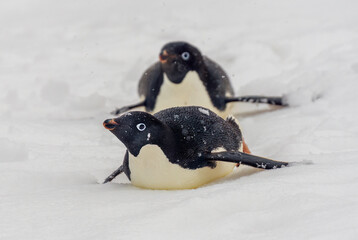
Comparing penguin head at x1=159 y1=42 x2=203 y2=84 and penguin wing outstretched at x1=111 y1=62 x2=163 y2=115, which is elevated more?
penguin head at x1=159 y1=42 x2=203 y2=84

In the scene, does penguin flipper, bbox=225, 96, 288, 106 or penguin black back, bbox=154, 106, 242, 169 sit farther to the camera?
penguin flipper, bbox=225, 96, 288, 106

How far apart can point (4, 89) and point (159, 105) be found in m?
1.75

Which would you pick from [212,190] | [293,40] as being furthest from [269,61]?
[212,190]

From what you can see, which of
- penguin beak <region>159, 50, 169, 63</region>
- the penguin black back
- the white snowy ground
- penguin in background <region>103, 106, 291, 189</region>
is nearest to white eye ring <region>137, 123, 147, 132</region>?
penguin in background <region>103, 106, 291, 189</region>

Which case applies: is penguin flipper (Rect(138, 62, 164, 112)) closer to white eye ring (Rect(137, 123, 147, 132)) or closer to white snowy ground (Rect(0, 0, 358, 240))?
white snowy ground (Rect(0, 0, 358, 240))

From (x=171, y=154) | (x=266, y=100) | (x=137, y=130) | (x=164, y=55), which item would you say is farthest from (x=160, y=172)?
(x=266, y=100)

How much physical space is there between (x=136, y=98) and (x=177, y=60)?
1.22 metres

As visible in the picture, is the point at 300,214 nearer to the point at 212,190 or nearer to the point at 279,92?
the point at 212,190

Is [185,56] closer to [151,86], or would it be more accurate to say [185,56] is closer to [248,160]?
[151,86]

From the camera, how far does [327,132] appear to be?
9.93 feet

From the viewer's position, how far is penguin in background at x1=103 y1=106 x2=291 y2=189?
239cm

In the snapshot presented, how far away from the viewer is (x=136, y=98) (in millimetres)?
4746

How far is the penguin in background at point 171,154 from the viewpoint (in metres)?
2.39

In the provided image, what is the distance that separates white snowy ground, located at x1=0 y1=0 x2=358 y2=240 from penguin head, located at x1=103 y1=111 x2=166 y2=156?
0.20 meters
